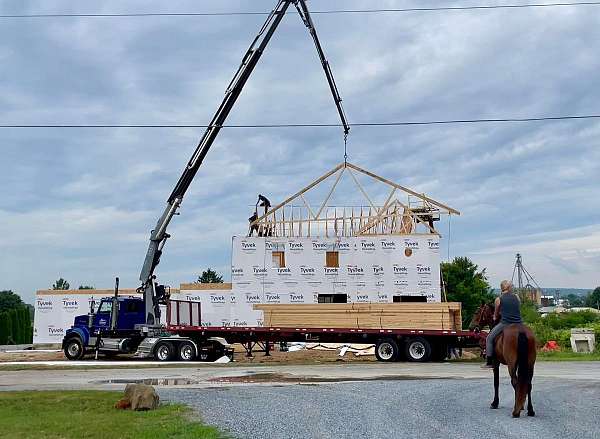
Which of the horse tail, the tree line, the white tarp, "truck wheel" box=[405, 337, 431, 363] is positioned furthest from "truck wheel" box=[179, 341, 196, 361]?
the tree line

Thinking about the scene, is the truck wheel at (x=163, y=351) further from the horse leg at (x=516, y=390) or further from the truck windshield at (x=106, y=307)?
the horse leg at (x=516, y=390)

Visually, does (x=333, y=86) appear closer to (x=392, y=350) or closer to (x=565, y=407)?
(x=392, y=350)

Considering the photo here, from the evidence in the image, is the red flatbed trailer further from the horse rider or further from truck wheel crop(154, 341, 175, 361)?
the horse rider

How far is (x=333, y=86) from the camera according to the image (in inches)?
1258

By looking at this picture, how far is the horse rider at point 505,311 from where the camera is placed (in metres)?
11.4

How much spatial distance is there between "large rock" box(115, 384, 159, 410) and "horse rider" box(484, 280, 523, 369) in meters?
5.63

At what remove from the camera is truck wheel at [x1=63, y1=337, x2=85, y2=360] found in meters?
31.1

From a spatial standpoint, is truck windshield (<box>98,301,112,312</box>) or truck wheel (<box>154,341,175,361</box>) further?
truck windshield (<box>98,301,112,312</box>)

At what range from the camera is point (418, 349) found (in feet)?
92.3

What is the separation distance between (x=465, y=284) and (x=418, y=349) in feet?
167

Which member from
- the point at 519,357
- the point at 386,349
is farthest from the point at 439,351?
the point at 519,357

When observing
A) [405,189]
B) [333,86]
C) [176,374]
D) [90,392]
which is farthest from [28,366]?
[405,189]

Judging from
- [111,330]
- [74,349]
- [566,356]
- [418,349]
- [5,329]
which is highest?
[111,330]

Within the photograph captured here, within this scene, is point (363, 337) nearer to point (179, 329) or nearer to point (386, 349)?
point (386, 349)
